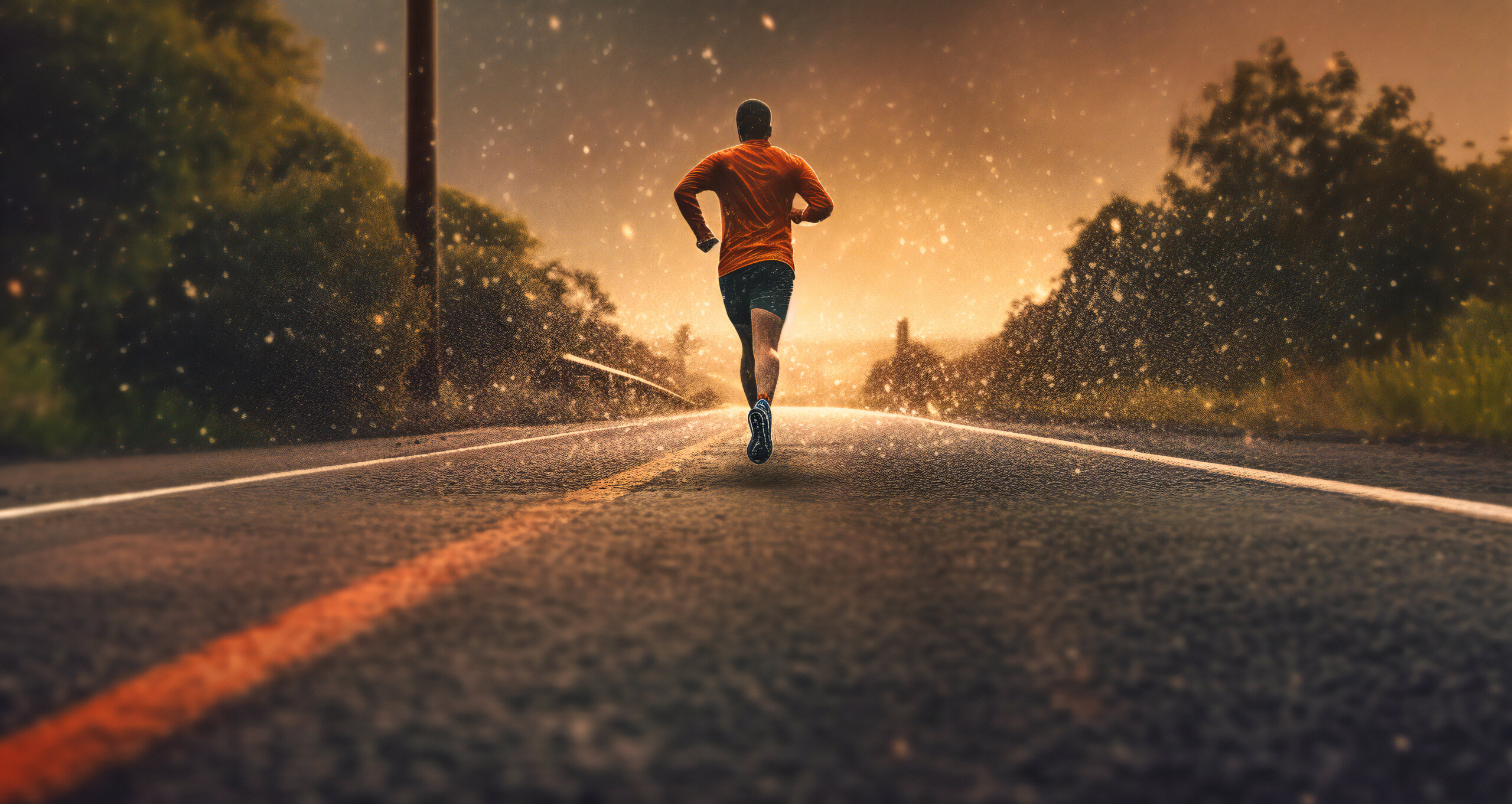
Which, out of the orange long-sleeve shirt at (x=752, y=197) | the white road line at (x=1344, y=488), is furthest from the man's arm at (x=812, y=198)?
the white road line at (x=1344, y=488)

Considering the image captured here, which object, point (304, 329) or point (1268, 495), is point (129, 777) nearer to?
point (1268, 495)

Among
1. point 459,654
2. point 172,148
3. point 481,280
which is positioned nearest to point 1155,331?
point 481,280

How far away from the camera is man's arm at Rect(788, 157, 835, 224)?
6.34 m

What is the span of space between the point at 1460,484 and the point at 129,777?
503 centimetres

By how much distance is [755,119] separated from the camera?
6.39 m

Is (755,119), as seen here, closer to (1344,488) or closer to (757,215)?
(757,215)

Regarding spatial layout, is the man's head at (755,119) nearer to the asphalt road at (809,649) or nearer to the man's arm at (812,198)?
the man's arm at (812,198)

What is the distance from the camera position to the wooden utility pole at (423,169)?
11383mm

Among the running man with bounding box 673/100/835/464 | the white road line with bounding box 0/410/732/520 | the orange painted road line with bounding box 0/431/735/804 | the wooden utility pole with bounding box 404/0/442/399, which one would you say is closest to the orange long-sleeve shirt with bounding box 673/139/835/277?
the running man with bounding box 673/100/835/464

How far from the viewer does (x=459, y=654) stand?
1.60 metres

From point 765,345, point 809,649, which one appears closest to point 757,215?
point 765,345

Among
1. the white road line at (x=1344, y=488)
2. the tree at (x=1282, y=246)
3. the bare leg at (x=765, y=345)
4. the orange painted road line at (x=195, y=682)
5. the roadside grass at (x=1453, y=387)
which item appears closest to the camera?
the orange painted road line at (x=195, y=682)

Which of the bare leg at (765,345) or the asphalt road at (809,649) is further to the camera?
the bare leg at (765,345)

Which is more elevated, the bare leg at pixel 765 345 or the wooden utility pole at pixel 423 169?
the wooden utility pole at pixel 423 169
